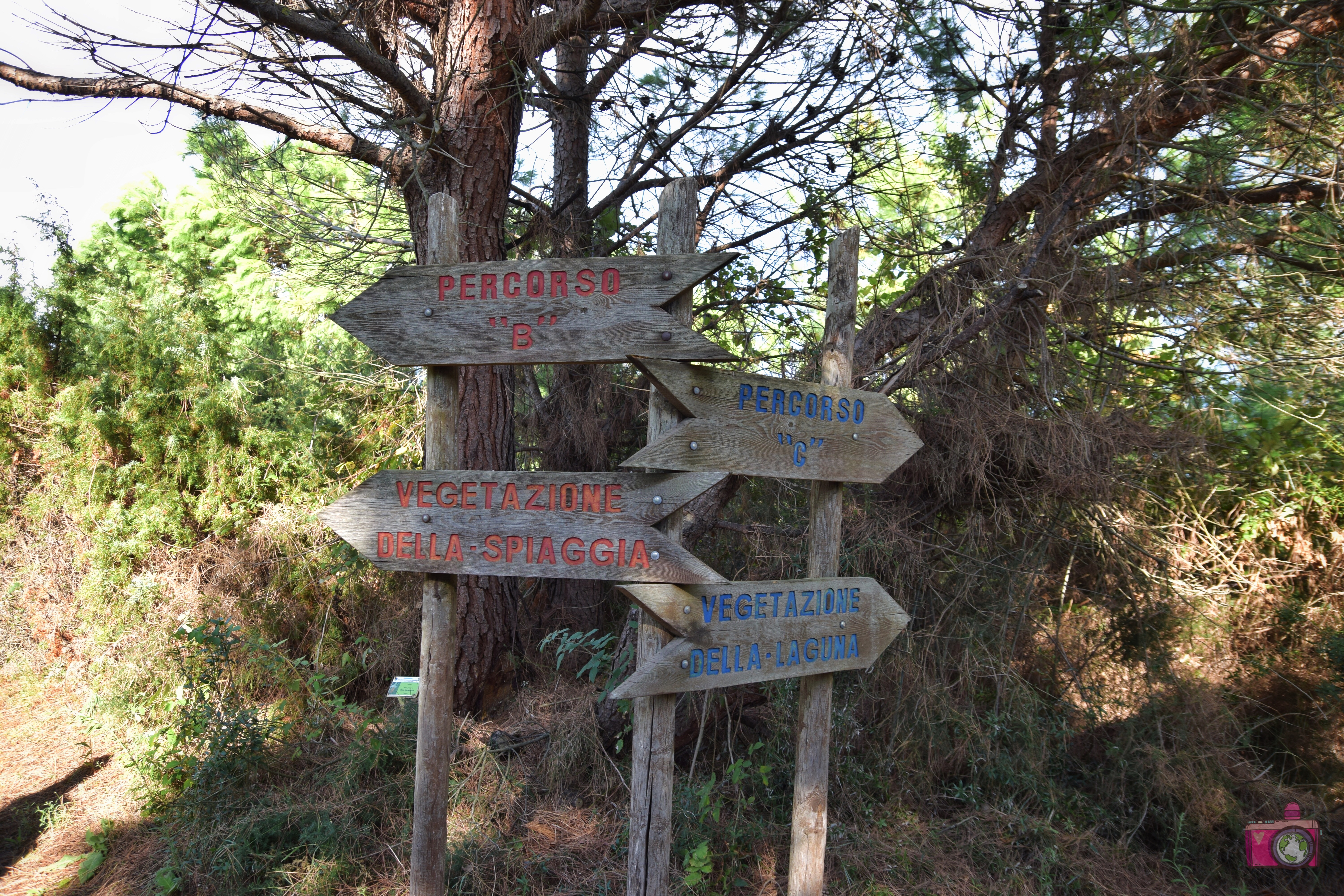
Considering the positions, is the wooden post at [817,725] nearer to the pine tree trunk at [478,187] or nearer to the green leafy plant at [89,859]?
the pine tree trunk at [478,187]

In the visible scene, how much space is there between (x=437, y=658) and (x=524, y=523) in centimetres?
66

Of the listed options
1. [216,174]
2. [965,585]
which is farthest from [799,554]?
[216,174]

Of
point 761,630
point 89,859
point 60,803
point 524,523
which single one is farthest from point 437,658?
point 60,803

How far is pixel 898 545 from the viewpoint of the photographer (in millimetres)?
4633

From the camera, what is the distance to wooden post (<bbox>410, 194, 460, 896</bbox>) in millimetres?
2771

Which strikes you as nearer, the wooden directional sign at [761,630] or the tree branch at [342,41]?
the wooden directional sign at [761,630]

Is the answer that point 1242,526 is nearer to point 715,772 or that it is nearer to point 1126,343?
point 1126,343

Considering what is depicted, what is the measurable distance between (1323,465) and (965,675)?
2.88 m

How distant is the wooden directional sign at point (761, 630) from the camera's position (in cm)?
245

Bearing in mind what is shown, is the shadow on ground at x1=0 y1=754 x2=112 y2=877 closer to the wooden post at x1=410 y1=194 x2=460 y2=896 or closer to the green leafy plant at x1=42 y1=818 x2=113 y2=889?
the green leafy plant at x1=42 y1=818 x2=113 y2=889

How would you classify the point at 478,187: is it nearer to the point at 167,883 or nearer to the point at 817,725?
the point at 817,725

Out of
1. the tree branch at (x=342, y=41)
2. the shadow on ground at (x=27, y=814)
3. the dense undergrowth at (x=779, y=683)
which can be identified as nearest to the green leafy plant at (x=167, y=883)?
the dense undergrowth at (x=779, y=683)

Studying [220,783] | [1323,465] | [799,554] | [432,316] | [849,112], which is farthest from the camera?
[849,112]

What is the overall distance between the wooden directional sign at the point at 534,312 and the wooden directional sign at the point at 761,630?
0.77m
